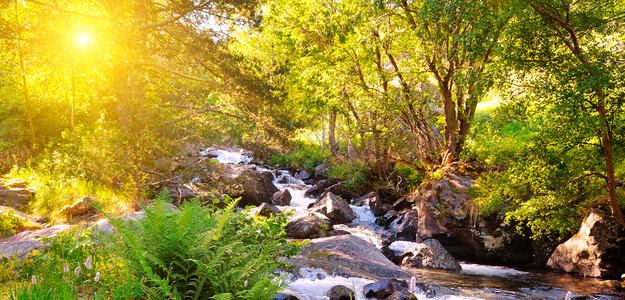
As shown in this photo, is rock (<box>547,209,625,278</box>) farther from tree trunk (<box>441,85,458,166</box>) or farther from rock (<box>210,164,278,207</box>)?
rock (<box>210,164,278,207</box>)

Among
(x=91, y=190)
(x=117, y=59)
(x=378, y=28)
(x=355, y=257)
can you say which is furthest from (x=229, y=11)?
(x=355, y=257)

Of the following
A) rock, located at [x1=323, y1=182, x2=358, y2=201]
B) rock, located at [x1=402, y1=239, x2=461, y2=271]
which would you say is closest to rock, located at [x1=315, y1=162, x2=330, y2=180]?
rock, located at [x1=323, y1=182, x2=358, y2=201]

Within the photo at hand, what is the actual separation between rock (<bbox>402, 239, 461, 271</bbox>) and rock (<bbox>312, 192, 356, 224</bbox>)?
16.0 feet

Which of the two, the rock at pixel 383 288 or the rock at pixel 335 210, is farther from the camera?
the rock at pixel 335 210

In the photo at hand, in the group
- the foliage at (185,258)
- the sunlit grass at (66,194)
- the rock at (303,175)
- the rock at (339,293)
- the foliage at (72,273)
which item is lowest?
the rock at (339,293)

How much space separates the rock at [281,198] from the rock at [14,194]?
10.5m

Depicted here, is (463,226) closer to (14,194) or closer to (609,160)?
(609,160)

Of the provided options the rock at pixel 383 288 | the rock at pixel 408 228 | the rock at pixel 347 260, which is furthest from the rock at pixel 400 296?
the rock at pixel 408 228

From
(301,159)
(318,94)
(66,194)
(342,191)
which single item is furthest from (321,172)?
(66,194)

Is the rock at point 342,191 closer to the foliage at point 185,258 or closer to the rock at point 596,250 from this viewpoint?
the rock at point 596,250

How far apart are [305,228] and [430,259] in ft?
13.6

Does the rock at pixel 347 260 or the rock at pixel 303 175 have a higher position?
the rock at pixel 303 175

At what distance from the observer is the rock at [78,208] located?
29.8 feet

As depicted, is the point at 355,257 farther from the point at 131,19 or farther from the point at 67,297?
the point at 131,19
